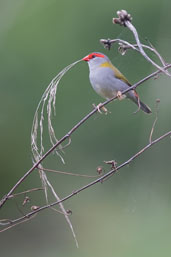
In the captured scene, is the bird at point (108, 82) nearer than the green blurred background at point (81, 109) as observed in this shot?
Yes

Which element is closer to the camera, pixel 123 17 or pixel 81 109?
pixel 123 17

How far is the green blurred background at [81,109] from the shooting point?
604 centimetres

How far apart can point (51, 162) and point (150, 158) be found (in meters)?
1.47

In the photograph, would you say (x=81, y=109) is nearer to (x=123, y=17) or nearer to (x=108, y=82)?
(x=108, y=82)

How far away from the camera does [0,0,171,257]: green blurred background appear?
6.04 metres

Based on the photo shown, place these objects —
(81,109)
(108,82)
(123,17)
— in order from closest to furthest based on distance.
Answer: (123,17) < (108,82) < (81,109)

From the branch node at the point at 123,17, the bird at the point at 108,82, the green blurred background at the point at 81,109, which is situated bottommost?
the branch node at the point at 123,17

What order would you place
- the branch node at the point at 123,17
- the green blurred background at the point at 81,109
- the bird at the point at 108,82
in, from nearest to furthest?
the branch node at the point at 123,17
the bird at the point at 108,82
the green blurred background at the point at 81,109

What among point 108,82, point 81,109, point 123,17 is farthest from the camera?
point 81,109

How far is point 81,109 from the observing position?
6.84m

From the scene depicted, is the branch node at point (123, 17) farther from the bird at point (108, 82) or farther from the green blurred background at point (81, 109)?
the green blurred background at point (81, 109)

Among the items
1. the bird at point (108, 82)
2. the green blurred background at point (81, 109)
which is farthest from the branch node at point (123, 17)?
the green blurred background at point (81, 109)

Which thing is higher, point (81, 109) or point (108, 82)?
point (81, 109)

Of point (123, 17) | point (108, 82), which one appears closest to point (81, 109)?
point (108, 82)
